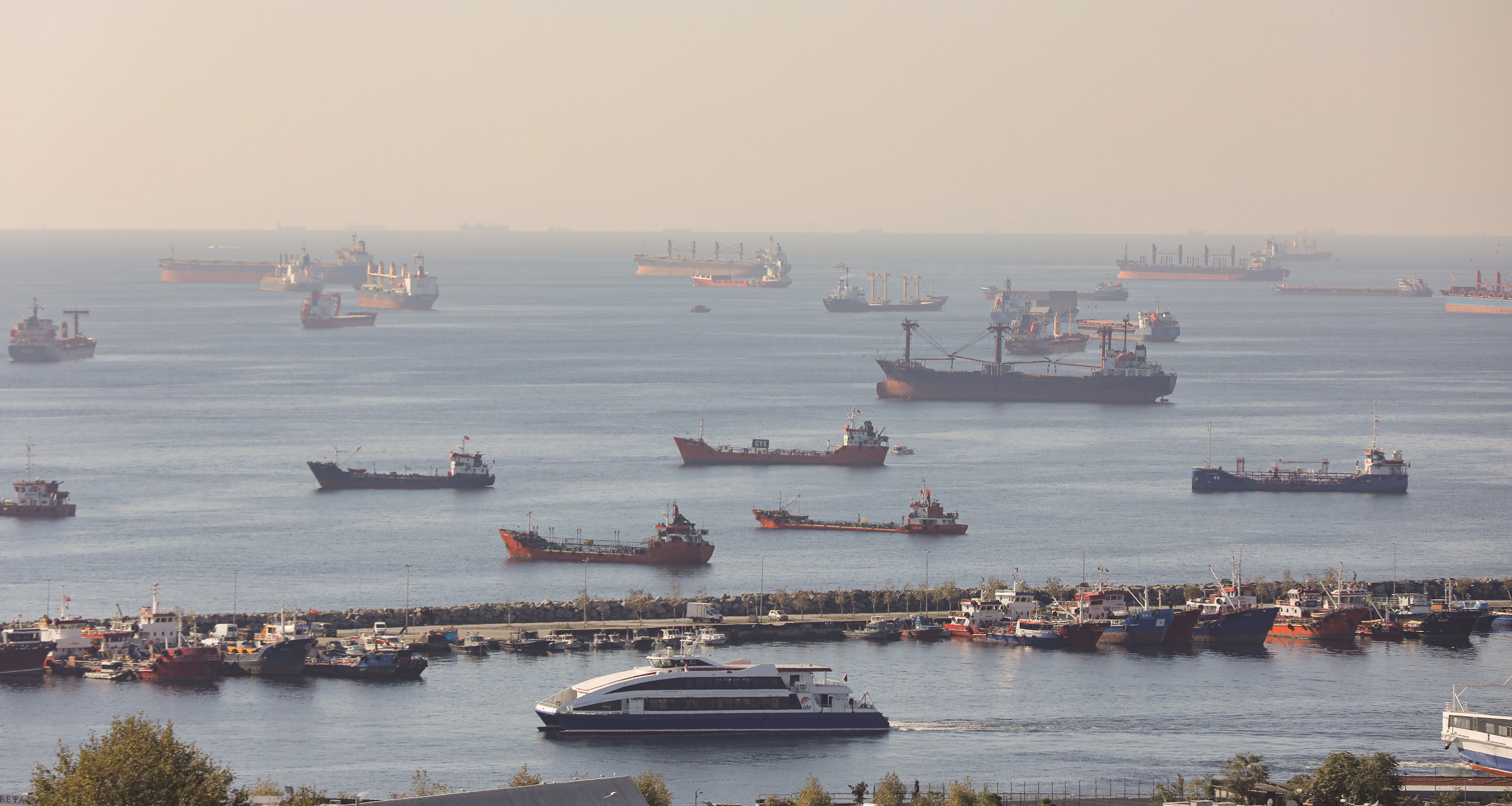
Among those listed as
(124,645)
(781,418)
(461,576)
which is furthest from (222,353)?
(124,645)

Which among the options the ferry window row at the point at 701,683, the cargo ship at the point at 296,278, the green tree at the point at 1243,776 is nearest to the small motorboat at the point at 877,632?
the ferry window row at the point at 701,683

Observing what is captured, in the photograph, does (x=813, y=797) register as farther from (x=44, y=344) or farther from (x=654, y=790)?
(x=44, y=344)

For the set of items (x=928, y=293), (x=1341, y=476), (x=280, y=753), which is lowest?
Result: (x=280, y=753)

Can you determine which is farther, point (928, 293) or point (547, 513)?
point (928, 293)

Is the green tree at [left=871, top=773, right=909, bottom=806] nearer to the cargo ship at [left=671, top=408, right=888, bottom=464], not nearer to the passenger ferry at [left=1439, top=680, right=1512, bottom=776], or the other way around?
the passenger ferry at [left=1439, top=680, right=1512, bottom=776]

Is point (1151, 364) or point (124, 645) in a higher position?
point (1151, 364)

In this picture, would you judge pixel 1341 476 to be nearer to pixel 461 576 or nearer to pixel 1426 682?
pixel 1426 682
